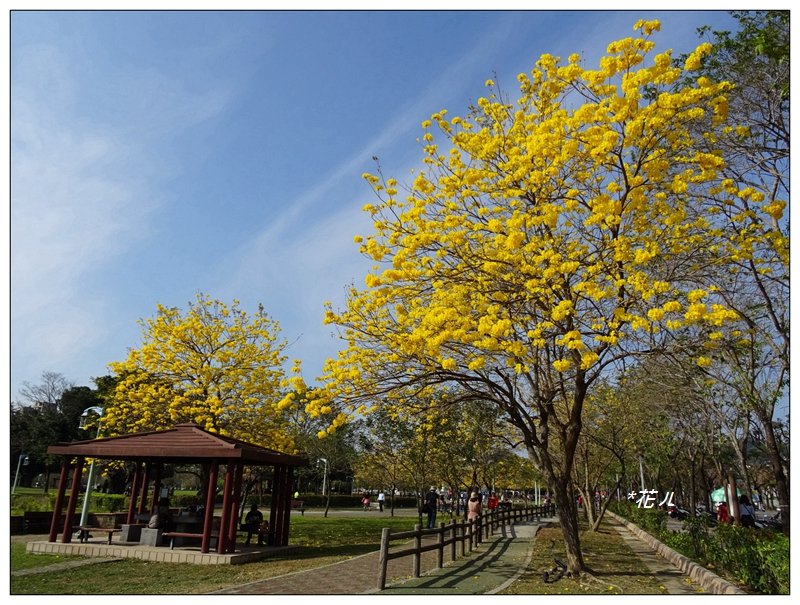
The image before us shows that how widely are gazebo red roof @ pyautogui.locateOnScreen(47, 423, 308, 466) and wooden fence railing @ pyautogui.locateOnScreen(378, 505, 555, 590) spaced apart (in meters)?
3.10

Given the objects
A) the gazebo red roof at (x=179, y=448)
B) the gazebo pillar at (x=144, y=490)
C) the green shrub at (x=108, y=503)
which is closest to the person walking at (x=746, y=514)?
the gazebo red roof at (x=179, y=448)

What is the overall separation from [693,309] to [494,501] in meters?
22.1

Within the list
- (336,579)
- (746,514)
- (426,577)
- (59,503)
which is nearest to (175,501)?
(59,503)

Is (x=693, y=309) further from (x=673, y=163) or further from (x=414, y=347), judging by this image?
(x=414, y=347)

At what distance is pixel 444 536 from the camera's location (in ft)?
37.7

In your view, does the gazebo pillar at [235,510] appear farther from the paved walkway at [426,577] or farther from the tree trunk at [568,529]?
the tree trunk at [568,529]

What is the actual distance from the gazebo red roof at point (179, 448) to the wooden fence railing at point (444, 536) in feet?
10.2

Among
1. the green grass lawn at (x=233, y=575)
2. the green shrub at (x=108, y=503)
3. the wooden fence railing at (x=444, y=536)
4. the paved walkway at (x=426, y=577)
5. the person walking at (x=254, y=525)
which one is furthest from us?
the green shrub at (x=108, y=503)

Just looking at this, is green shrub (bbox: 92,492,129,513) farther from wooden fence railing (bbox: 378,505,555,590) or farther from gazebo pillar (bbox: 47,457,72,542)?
wooden fence railing (bbox: 378,505,555,590)

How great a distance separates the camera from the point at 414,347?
8281 mm

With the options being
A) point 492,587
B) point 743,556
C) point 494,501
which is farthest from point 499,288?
point 494,501

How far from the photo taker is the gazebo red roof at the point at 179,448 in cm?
1124

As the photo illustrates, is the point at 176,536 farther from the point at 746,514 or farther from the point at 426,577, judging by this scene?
the point at 746,514

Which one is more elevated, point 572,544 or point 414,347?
point 414,347
